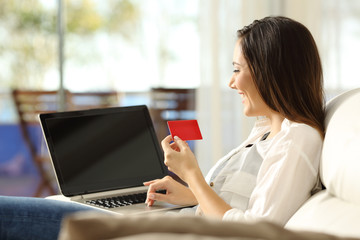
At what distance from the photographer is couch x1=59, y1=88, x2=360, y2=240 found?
0.61 metres

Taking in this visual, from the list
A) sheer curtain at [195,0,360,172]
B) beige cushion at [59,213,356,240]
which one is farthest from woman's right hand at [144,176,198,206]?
sheer curtain at [195,0,360,172]

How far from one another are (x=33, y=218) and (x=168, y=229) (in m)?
0.73

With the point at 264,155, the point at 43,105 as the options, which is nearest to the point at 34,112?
the point at 43,105

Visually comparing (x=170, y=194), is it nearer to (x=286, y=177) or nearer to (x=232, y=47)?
(x=286, y=177)

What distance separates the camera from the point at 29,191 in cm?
402

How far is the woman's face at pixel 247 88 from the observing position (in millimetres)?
1488

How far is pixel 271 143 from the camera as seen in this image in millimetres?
1349

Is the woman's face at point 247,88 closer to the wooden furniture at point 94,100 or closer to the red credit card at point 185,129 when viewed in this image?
the red credit card at point 185,129

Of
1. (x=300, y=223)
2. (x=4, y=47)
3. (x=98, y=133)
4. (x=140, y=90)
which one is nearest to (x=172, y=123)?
(x=98, y=133)

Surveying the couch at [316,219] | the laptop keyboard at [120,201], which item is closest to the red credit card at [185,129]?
the laptop keyboard at [120,201]

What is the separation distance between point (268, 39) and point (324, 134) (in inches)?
11.5

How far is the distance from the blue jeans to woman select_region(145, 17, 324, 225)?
32 cm

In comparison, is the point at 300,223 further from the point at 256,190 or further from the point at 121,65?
the point at 121,65

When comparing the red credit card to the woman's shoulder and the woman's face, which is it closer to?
the woman's face
